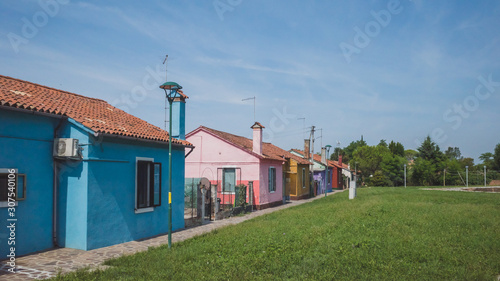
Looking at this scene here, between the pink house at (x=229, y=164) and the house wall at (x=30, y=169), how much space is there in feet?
41.3

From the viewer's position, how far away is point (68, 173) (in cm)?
947

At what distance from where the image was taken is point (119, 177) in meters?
10.4

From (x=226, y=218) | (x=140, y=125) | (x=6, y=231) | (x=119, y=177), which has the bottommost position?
(x=226, y=218)

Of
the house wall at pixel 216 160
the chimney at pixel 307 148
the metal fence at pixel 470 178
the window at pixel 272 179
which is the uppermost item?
the chimney at pixel 307 148

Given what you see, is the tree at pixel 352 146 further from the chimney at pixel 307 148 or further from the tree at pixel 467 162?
the chimney at pixel 307 148

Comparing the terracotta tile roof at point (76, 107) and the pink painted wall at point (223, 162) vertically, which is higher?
the terracotta tile roof at point (76, 107)

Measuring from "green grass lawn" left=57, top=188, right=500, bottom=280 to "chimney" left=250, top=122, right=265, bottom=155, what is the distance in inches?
400

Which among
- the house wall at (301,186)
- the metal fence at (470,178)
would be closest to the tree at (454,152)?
the metal fence at (470,178)

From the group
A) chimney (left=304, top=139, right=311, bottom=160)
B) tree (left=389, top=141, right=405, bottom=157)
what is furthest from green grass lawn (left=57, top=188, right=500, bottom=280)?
tree (left=389, top=141, right=405, bottom=157)

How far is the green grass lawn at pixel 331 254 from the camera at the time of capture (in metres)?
6.76

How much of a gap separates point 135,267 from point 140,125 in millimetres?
6419

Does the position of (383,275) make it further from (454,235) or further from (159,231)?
(159,231)

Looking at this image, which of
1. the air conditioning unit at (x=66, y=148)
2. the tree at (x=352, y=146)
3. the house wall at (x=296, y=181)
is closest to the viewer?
the air conditioning unit at (x=66, y=148)

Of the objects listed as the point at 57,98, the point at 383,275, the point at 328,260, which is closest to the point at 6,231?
the point at 57,98
